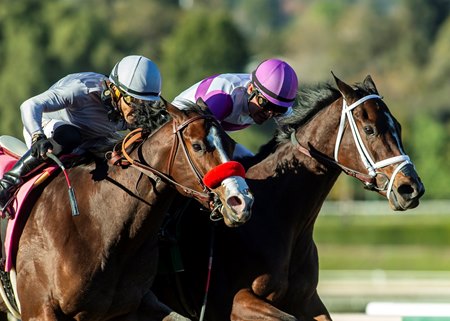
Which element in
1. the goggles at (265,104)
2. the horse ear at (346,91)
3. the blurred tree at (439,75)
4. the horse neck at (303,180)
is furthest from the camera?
the blurred tree at (439,75)

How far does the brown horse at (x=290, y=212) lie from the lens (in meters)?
7.14

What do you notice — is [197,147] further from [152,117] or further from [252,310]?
[252,310]

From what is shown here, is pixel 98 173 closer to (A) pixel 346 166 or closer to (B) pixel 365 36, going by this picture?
(A) pixel 346 166

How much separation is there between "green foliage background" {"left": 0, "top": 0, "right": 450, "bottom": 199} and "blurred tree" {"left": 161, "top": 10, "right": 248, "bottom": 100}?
65mm

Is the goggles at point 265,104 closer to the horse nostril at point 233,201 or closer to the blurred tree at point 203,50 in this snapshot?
the horse nostril at point 233,201

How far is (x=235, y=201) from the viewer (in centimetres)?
611

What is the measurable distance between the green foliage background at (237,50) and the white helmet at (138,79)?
121 ft

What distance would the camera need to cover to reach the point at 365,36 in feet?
304

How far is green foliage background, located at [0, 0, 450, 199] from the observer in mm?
56000

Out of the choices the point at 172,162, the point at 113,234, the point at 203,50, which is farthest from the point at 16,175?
the point at 203,50

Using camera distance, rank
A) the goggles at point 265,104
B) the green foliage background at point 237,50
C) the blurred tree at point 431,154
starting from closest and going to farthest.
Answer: the goggles at point 265,104
the blurred tree at point 431,154
the green foliage background at point 237,50

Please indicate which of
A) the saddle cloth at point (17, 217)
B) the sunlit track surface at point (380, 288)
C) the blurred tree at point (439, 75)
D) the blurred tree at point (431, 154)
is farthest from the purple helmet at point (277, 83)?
the blurred tree at point (439, 75)

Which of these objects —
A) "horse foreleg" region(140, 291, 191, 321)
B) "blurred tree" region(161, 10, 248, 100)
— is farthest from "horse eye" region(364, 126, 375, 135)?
"blurred tree" region(161, 10, 248, 100)

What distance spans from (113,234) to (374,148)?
5.61 feet
